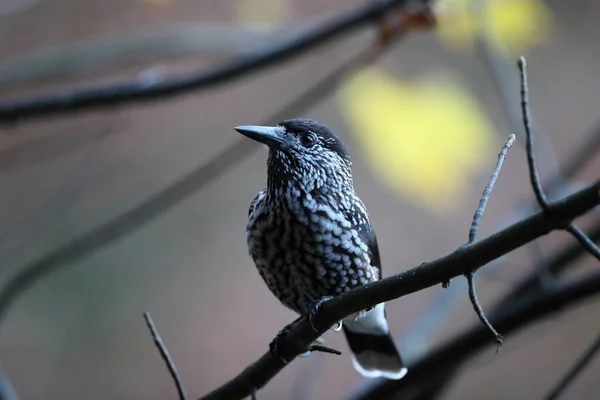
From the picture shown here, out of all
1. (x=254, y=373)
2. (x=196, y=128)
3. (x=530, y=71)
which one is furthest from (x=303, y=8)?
(x=254, y=373)

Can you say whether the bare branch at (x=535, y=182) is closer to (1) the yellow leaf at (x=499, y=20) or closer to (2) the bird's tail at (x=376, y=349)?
(2) the bird's tail at (x=376, y=349)

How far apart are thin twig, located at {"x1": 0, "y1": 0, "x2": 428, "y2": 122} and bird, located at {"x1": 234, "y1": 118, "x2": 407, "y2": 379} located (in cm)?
76

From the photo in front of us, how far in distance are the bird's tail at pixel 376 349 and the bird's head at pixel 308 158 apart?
0.65 metres

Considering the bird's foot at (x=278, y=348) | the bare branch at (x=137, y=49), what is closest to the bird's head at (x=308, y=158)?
the bird's foot at (x=278, y=348)

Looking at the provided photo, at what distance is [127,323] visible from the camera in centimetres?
547

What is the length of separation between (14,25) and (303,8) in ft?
5.81

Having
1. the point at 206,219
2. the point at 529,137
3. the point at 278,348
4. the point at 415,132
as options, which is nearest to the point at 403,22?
the point at 415,132

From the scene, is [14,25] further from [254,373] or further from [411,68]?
[254,373]

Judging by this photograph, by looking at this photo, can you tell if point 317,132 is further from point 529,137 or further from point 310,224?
point 529,137

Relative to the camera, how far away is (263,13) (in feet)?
11.9

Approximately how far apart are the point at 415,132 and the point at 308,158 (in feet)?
3.24

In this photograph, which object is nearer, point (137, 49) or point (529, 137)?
point (529, 137)

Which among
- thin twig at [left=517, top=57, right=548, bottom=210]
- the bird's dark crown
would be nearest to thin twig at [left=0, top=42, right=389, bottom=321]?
the bird's dark crown

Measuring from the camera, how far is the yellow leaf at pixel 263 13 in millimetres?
3563
